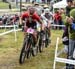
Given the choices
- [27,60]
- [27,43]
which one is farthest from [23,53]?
[27,60]

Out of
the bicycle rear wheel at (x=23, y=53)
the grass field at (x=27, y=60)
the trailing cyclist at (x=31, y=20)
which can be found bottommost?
the grass field at (x=27, y=60)

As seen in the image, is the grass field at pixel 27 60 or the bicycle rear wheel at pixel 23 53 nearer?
the bicycle rear wheel at pixel 23 53

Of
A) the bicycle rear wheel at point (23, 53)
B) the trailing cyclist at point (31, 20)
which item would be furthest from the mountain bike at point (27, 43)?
the trailing cyclist at point (31, 20)

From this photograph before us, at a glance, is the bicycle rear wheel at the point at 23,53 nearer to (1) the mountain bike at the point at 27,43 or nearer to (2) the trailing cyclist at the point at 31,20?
(1) the mountain bike at the point at 27,43

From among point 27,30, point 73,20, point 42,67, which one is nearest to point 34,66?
point 42,67

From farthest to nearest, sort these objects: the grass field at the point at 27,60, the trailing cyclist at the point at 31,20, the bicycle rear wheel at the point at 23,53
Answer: the trailing cyclist at the point at 31,20
the grass field at the point at 27,60
the bicycle rear wheel at the point at 23,53

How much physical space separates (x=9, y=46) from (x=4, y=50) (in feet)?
3.60

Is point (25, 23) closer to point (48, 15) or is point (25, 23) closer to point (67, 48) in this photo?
point (67, 48)

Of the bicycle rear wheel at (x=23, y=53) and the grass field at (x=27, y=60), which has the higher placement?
the bicycle rear wheel at (x=23, y=53)

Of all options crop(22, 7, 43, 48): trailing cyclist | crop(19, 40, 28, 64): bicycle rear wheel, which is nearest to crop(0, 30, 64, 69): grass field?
crop(19, 40, 28, 64): bicycle rear wheel

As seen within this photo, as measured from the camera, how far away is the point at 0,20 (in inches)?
966

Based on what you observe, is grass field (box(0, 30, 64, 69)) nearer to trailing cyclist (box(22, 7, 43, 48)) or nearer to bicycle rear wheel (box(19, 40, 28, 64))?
bicycle rear wheel (box(19, 40, 28, 64))

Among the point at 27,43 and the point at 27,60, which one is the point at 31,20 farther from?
the point at 27,60

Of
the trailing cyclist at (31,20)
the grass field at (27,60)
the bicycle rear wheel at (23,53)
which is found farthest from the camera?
the trailing cyclist at (31,20)
